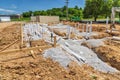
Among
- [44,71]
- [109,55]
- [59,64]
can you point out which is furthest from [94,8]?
[44,71]

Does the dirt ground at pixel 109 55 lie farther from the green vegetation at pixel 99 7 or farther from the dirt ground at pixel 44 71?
the green vegetation at pixel 99 7

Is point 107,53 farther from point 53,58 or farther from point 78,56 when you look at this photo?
point 53,58

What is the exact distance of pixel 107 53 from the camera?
36.9 ft

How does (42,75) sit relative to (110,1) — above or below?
below

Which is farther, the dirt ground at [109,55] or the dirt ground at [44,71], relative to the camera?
the dirt ground at [109,55]

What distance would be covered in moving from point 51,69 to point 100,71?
2221mm

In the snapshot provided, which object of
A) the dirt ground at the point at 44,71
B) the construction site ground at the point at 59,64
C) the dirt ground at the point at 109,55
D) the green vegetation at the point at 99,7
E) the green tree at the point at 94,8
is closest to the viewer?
the dirt ground at the point at 44,71

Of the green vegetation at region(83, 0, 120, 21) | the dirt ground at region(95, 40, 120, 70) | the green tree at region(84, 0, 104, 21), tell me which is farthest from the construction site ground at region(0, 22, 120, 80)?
the green tree at region(84, 0, 104, 21)

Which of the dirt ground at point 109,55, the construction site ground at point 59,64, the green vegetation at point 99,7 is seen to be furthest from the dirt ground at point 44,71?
the green vegetation at point 99,7

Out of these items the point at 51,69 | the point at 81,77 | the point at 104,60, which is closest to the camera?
the point at 81,77

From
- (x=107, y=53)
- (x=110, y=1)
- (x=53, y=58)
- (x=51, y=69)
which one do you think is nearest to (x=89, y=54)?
(x=107, y=53)

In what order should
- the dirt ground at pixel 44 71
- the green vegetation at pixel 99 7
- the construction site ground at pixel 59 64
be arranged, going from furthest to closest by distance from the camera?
the green vegetation at pixel 99 7 → the construction site ground at pixel 59 64 → the dirt ground at pixel 44 71

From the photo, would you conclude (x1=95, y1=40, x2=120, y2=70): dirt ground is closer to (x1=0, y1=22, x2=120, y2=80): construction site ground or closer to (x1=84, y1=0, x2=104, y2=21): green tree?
(x1=0, y1=22, x2=120, y2=80): construction site ground

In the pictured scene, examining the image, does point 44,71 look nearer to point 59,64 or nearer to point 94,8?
point 59,64
